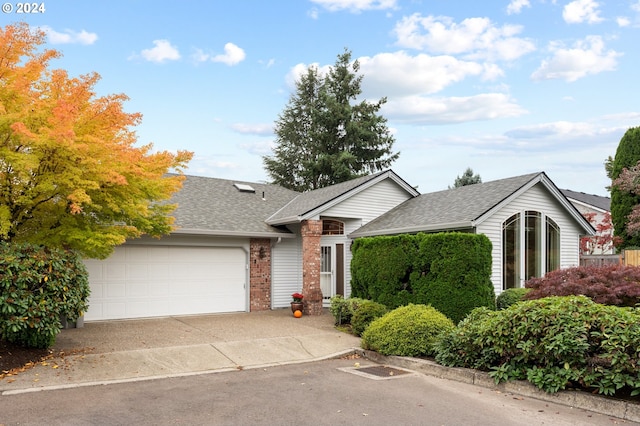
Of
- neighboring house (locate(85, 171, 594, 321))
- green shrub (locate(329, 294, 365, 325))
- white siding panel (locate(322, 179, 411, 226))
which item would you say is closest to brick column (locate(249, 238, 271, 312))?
neighboring house (locate(85, 171, 594, 321))

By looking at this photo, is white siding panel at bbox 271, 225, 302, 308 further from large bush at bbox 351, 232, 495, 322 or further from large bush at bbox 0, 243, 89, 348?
large bush at bbox 0, 243, 89, 348

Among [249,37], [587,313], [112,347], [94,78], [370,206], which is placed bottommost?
[112,347]

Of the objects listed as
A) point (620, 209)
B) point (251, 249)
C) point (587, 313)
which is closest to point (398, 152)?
point (620, 209)

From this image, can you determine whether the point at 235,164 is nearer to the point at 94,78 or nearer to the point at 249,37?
the point at 249,37

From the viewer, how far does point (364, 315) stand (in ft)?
40.7

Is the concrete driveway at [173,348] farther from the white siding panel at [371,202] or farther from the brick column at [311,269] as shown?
the white siding panel at [371,202]

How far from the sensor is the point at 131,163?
395 inches

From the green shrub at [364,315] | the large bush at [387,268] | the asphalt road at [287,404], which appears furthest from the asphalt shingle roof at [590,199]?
the asphalt road at [287,404]

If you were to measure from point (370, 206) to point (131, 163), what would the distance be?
9.40 m

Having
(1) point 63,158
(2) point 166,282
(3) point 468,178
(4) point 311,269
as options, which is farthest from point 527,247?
(3) point 468,178

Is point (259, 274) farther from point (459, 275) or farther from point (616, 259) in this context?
point (616, 259)

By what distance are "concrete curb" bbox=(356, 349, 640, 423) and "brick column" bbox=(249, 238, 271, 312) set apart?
7268 millimetres

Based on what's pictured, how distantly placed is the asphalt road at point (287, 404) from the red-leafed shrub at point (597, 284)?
3.71 m

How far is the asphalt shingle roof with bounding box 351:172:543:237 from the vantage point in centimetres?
1389
